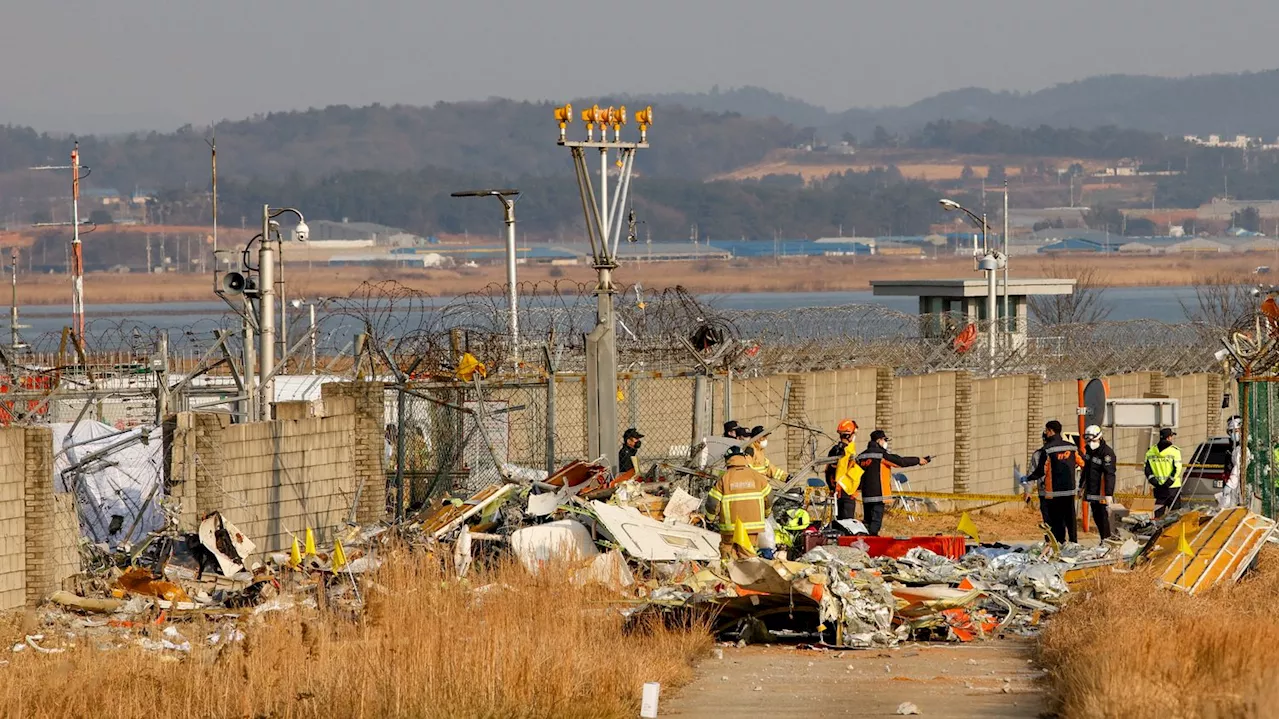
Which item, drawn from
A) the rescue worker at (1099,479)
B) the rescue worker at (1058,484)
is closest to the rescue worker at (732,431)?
the rescue worker at (1058,484)

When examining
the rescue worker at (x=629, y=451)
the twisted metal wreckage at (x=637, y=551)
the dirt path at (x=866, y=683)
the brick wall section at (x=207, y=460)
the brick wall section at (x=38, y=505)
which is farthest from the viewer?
the rescue worker at (x=629, y=451)

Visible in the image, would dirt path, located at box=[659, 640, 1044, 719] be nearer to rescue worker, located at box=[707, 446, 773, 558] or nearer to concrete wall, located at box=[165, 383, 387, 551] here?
rescue worker, located at box=[707, 446, 773, 558]

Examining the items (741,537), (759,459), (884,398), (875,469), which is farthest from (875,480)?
(884,398)

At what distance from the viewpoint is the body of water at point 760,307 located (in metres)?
118

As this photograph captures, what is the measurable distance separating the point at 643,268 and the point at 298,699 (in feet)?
608

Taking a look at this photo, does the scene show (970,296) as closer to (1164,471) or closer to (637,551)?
(1164,471)

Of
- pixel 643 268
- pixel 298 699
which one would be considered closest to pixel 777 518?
pixel 298 699

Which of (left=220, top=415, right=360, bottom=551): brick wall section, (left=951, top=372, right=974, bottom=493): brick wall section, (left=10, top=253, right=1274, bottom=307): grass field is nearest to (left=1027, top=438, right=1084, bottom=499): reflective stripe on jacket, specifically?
(left=220, top=415, right=360, bottom=551): brick wall section

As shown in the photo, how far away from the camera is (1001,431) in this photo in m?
29.2

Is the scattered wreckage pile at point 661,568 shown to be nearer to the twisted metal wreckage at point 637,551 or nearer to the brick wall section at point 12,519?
the twisted metal wreckage at point 637,551

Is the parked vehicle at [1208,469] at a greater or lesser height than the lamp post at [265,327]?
lesser

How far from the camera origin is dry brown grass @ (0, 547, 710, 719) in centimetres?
1072

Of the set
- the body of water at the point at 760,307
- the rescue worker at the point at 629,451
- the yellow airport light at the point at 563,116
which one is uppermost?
the yellow airport light at the point at 563,116

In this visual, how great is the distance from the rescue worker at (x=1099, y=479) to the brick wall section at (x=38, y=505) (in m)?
10.7
